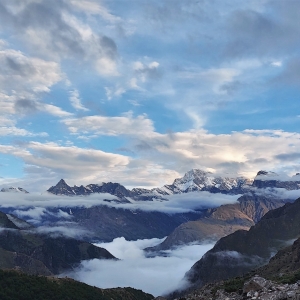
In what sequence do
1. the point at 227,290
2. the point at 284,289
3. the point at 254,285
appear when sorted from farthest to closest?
the point at 227,290, the point at 254,285, the point at 284,289

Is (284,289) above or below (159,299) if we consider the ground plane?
above

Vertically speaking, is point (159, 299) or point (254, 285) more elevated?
point (254, 285)

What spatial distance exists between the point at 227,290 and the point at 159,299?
51.0m

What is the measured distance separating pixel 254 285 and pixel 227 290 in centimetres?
1950

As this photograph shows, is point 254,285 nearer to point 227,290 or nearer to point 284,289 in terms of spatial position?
point 284,289

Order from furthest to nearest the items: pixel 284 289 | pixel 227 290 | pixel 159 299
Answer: pixel 159 299
pixel 227 290
pixel 284 289

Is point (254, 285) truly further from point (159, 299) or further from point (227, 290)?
point (159, 299)

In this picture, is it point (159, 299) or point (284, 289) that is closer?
point (284, 289)

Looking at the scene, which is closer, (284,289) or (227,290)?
(284,289)

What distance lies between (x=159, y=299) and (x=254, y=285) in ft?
230

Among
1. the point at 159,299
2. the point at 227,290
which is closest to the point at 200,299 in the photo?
the point at 227,290

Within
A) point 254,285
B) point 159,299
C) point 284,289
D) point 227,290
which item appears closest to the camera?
point 284,289

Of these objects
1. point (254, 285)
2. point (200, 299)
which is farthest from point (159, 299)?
point (254, 285)

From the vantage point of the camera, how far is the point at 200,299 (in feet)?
272
